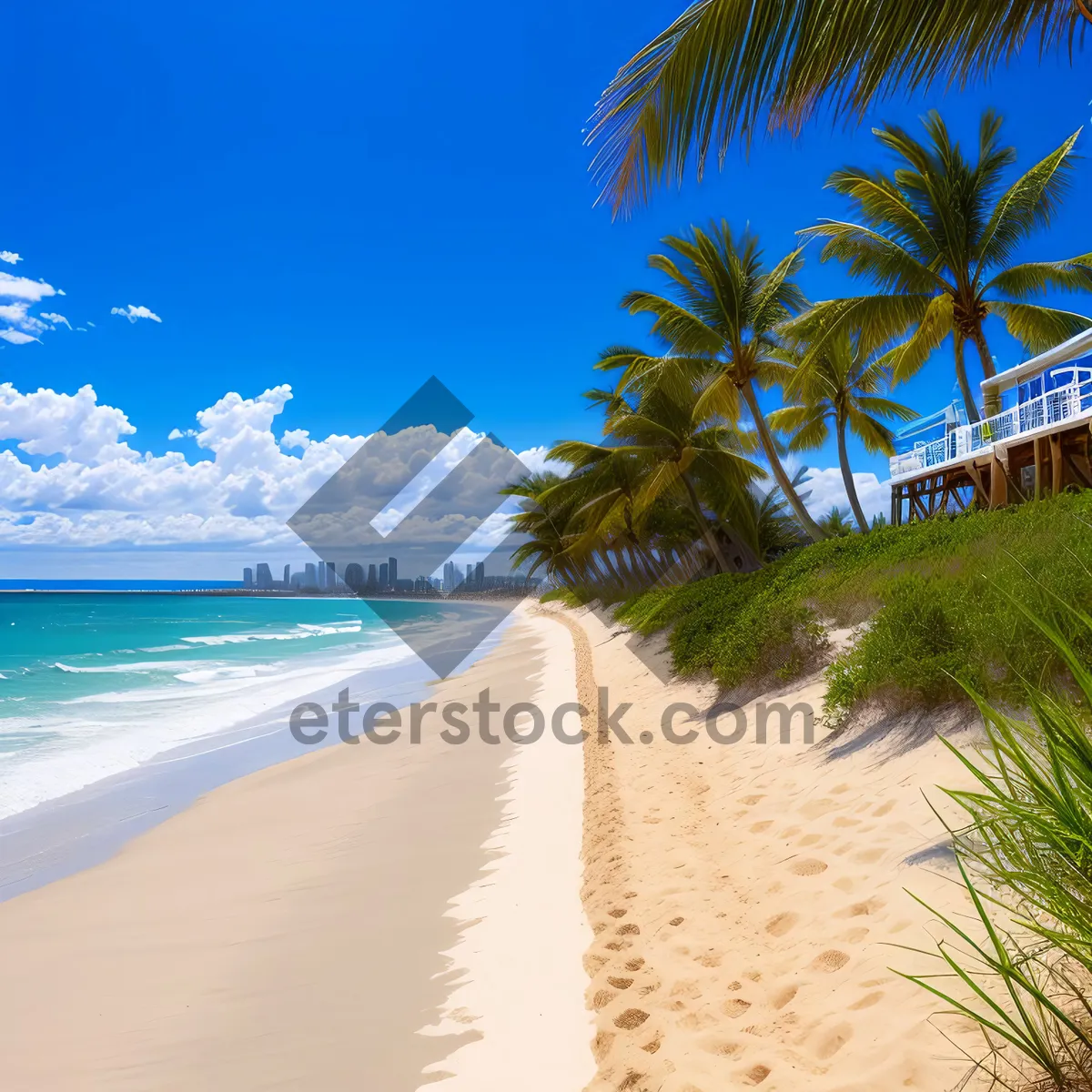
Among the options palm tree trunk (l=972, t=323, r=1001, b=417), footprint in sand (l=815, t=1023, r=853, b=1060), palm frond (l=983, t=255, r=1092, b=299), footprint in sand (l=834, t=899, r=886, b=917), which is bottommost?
footprint in sand (l=815, t=1023, r=853, b=1060)

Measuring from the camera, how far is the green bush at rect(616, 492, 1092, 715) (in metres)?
4.20

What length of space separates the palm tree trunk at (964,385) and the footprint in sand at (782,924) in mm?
14576

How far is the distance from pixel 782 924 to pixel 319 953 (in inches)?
104

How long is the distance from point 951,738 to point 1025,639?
754mm

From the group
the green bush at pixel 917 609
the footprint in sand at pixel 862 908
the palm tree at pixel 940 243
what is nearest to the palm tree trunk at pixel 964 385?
the palm tree at pixel 940 243

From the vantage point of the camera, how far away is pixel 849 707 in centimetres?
555

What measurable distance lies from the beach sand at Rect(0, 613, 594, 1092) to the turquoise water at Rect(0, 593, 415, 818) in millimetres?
3960

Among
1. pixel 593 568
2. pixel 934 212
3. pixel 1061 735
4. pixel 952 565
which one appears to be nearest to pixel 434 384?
pixel 934 212

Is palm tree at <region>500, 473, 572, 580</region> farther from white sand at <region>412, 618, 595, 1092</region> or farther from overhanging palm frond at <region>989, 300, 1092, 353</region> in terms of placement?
white sand at <region>412, 618, 595, 1092</region>

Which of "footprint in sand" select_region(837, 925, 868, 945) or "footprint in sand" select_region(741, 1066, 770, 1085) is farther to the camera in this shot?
"footprint in sand" select_region(837, 925, 868, 945)

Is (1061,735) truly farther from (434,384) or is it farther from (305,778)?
(434,384)

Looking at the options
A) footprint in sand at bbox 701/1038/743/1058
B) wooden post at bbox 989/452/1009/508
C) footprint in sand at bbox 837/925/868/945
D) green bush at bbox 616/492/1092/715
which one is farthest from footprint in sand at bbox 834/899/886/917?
wooden post at bbox 989/452/1009/508

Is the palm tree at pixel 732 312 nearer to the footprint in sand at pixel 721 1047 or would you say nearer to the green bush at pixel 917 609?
the green bush at pixel 917 609

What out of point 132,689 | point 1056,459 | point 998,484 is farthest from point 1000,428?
point 132,689
